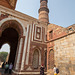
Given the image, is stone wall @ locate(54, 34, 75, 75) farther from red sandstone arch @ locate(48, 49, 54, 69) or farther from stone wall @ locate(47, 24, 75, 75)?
red sandstone arch @ locate(48, 49, 54, 69)

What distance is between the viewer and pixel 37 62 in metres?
8.84

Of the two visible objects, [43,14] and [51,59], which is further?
[43,14]

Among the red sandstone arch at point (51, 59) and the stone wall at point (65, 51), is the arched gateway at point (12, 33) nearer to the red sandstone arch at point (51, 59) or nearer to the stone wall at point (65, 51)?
the red sandstone arch at point (51, 59)

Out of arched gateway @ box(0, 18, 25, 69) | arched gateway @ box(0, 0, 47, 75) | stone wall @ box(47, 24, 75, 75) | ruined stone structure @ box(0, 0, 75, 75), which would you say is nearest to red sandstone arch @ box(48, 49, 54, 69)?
ruined stone structure @ box(0, 0, 75, 75)

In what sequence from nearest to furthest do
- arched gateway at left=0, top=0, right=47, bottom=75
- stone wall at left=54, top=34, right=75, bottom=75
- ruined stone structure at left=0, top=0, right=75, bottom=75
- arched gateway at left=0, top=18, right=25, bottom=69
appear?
stone wall at left=54, top=34, right=75, bottom=75
ruined stone structure at left=0, top=0, right=75, bottom=75
arched gateway at left=0, top=0, right=47, bottom=75
arched gateway at left=0, top=18, right=25, bottom=69

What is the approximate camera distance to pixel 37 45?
922 centimetres

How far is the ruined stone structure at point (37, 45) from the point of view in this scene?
6.53 meters

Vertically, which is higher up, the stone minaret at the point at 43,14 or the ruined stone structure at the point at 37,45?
the stone minaret at the point at 43,14

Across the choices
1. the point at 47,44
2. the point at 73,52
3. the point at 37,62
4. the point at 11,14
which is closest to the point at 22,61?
the point at 37,62

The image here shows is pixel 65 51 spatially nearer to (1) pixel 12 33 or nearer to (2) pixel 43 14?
(1) pixel 12 33

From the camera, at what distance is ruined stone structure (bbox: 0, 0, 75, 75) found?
653cm

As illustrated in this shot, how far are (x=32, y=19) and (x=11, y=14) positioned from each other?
2.88 metres

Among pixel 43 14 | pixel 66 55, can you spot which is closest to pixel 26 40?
pixel 66 55

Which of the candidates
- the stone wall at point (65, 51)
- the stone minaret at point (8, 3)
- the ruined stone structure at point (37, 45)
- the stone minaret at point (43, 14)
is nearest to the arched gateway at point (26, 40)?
the ruined stone structure at point (37, 45)
